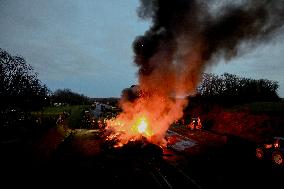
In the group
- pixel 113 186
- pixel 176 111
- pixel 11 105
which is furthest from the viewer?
pixel 11 105

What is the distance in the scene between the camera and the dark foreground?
1348cm

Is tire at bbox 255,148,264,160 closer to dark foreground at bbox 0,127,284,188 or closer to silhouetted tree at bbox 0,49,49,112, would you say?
dark foreground at bbox 0,127,284,188

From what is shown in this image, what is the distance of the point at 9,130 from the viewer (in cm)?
2241

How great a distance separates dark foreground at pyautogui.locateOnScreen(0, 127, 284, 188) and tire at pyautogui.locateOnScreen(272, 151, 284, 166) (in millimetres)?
359

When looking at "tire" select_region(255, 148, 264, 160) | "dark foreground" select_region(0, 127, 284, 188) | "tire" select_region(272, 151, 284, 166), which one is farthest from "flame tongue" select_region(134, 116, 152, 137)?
"tire" select_region(272, 151, 284, 166)

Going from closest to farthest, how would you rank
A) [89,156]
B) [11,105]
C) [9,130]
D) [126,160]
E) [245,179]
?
[245,179] < [126,160] < [89,156] < [9,130] < [11,105]

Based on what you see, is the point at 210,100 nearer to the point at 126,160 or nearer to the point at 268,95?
the point at 268,95

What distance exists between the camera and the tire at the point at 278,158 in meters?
15.5

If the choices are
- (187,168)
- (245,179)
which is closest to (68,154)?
(187,168)

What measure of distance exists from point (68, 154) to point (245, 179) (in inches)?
517

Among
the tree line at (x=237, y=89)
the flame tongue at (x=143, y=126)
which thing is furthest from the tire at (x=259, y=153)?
the tree line at (x=237, y=89)

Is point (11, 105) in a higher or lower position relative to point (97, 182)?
higher

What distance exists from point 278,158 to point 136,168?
8.23 meters

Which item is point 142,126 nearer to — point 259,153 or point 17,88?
point 259,153
